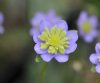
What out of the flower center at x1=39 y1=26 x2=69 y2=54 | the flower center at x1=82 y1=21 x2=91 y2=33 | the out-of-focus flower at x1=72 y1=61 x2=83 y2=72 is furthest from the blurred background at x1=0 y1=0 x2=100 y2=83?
the flower center at x1=39 y1=26 x2=69 y2=54

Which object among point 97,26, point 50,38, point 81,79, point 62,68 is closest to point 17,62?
point 62,68

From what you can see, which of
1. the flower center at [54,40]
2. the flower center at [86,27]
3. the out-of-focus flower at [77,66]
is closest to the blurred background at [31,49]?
the out-of-focus flower at [77,66]

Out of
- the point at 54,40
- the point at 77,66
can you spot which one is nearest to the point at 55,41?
the point at 54,40

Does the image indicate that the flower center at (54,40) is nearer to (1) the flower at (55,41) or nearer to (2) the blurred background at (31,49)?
(1) the flower at (55,41)

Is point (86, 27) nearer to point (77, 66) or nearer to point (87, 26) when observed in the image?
point (87, 26)

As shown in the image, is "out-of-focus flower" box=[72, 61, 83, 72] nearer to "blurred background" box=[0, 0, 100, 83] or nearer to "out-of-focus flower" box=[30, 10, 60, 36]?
"blurred background" box=[0, 0, 100, 83]

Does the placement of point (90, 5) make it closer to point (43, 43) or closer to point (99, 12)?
point (99, 12)
